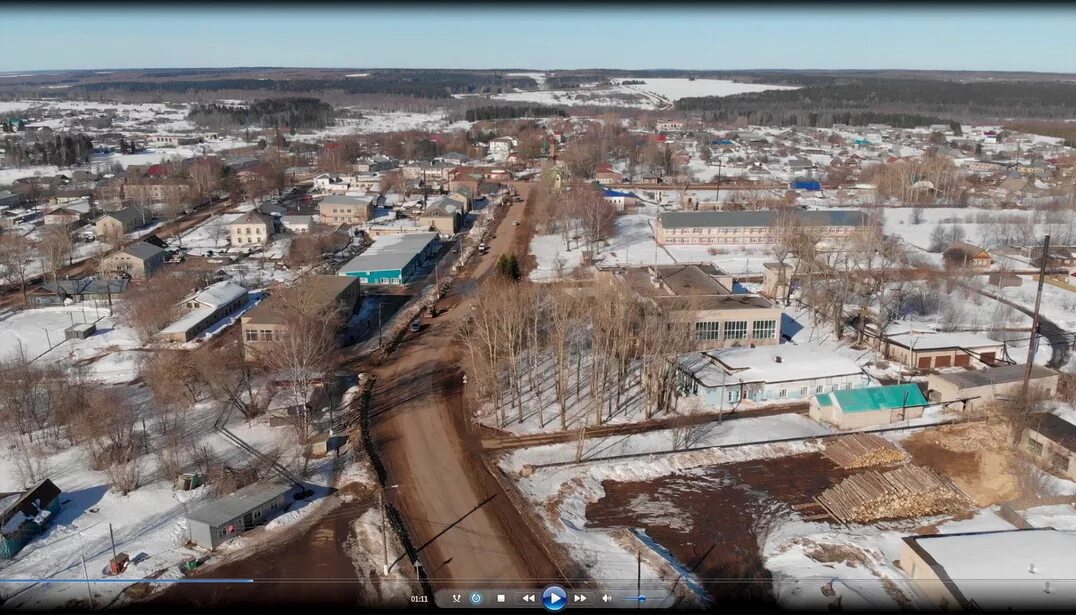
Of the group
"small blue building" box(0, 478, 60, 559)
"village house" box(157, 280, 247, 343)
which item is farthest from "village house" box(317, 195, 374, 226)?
"small blue building" box(0, 478, 60, 559)

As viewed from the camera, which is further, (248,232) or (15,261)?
(248,232)

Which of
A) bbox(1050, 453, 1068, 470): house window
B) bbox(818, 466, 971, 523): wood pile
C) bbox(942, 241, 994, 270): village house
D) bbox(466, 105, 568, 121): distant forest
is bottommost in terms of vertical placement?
bbox(818, 466, 971, 523): wood pile

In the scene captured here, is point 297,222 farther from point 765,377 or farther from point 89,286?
point 765,377

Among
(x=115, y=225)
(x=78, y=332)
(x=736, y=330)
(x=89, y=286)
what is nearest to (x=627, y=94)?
(x=115, y=225)

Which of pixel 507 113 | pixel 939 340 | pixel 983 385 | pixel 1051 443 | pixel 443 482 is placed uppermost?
pixel 507 113

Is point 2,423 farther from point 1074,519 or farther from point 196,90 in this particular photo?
point 196,90

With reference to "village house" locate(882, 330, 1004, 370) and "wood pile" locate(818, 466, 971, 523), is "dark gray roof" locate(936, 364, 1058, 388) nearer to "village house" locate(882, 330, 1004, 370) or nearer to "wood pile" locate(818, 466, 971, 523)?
"village house" locate(882, 330, 1004, 370)

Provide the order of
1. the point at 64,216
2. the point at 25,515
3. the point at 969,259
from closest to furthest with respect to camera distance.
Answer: the point at 25,515 → the point at 969,259 → the point at 64,216
